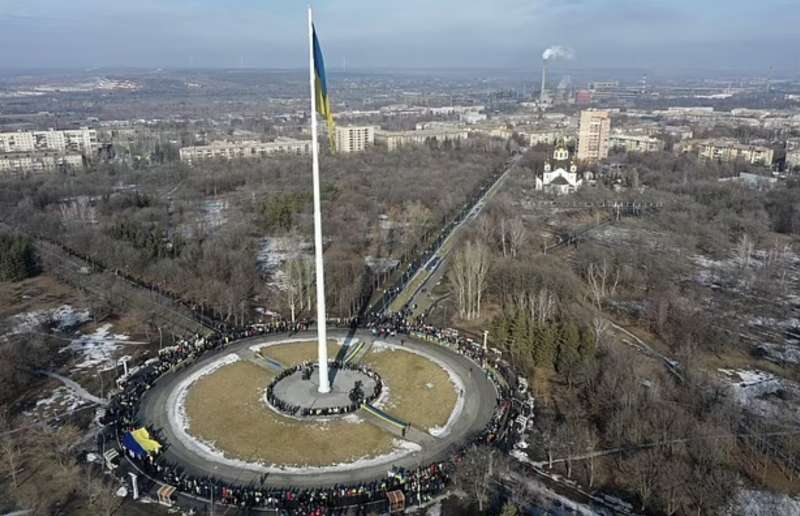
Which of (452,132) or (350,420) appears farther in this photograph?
(452,132)

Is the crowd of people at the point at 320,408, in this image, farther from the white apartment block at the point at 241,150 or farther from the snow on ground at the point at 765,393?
the white apartment block at the point at 241,150

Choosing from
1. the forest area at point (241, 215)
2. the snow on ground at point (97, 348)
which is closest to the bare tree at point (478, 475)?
the forest area at point (241, 215)

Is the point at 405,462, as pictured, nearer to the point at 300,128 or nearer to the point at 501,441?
the point at 501,441

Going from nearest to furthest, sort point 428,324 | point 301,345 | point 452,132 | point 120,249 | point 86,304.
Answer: point 301,345 → point 428,324 → point 86,304 → point 120,249 → point 452,132

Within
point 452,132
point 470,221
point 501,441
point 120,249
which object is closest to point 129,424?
point 501,441

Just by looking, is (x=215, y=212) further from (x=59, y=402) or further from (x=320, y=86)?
(x=320, y=86)

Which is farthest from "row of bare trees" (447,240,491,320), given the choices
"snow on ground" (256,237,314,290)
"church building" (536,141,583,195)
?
"church building" (536,141,583,195)

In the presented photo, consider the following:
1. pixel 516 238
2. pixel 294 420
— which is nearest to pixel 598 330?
pixel 294 420
